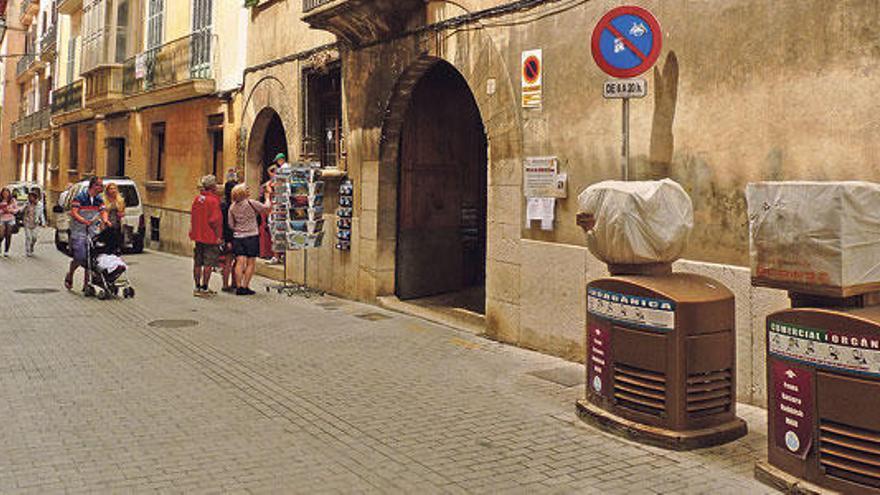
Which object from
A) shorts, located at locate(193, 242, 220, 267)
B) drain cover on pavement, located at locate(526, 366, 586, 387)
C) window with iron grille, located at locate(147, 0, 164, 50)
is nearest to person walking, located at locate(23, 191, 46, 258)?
window with iron grille, located at locate(147, 0, 164, 50)

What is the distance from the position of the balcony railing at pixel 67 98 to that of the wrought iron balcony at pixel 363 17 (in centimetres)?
1989

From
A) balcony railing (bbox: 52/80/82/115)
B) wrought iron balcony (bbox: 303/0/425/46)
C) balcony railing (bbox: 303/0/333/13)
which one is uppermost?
balcony railing (bbox: 52/80/82/115)

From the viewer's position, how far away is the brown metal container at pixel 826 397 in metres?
3.59

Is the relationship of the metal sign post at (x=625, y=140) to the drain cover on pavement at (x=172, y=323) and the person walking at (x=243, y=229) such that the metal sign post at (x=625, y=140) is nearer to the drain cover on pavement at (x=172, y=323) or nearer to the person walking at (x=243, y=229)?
the drain cover on pavement at (x=172, y=323)

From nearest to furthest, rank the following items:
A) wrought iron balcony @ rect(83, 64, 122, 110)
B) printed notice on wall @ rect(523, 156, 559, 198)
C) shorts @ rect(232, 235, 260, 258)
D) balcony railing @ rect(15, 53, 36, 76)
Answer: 1. printed notice on wall @ rect(523, 156, 559, 198)
2. shorts @ rect(232, 235, 260, 258)
3. wrought iron balcony @ rect(83, 64, 122, 110)
4. balcony railing @ rect(15, 53, 36, 76)

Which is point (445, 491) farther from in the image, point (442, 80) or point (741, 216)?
point (442, 80)

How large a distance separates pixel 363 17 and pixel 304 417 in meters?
7.01

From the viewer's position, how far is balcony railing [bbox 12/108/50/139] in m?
34.9

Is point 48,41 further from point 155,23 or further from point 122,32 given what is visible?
point 155,23

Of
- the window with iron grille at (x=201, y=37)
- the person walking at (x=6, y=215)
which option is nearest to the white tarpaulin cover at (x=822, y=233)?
the window with iron grille at (x=201, y=37)

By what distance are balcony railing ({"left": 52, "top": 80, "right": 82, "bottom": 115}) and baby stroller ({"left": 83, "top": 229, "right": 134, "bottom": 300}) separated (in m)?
18.7

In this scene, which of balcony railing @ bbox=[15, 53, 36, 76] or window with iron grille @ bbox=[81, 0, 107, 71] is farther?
balcony railing @ bbox=[15, 53, 36, 76]

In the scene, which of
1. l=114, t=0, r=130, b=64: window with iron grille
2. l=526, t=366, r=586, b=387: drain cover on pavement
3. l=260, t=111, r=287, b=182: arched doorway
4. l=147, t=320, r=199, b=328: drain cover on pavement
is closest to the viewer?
l=526, t=366, r=586, b=387: drain cover on pavement

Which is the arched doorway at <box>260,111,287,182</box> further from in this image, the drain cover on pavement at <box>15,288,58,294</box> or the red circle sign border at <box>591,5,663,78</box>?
the red circle sign border at <box>591,5,663,78</box>
